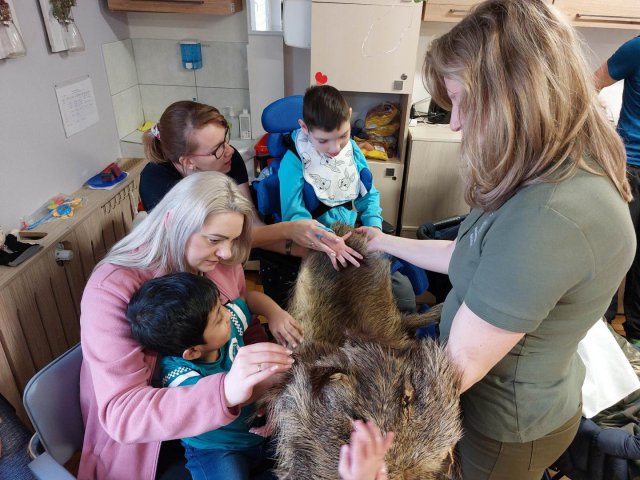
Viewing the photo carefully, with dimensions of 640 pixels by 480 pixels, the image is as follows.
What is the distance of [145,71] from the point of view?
311 cm

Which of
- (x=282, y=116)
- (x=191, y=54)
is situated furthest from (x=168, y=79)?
(x=282, y=116)

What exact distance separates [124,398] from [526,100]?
97 cm

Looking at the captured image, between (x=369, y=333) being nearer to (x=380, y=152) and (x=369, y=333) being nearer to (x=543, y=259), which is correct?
(x=543, y=259)

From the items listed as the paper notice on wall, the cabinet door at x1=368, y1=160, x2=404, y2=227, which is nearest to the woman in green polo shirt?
the cabinet door at x1=368, y1=160, x2=404, y2=227

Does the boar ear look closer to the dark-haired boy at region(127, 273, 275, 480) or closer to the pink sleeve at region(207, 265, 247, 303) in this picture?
the dark-haired boy at region(127, 273, 275, 480)

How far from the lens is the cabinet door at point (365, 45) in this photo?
8.05ft

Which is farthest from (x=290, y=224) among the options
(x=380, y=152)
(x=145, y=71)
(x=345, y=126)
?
(x=145, y=71)

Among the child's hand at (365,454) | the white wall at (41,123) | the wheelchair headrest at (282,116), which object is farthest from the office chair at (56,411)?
the wheelchair headrest at (282,116)

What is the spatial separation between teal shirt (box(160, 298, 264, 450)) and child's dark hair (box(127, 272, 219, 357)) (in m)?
0.05

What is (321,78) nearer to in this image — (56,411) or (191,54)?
(191,54)

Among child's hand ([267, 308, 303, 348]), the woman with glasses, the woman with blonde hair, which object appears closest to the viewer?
the woman with blonde hair

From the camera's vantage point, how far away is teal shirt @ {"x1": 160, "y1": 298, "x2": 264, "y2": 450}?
1038mm

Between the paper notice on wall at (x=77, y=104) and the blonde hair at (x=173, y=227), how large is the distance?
5.06 ft

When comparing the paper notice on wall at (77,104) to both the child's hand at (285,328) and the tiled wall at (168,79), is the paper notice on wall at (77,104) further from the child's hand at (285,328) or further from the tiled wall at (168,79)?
the child's hand at (285,328)
